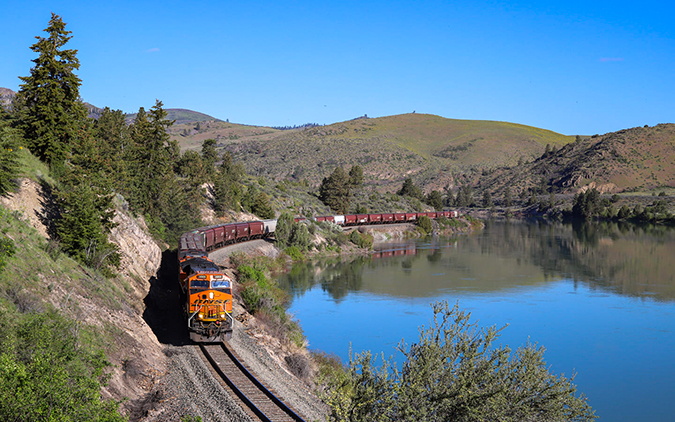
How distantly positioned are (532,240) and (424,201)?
4555 centimetres

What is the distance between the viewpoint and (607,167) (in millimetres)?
158125

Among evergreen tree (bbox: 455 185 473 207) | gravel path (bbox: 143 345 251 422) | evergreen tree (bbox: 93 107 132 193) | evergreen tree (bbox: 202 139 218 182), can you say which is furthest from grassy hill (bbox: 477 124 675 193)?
gravel path (bbox: 143 345 251 422)

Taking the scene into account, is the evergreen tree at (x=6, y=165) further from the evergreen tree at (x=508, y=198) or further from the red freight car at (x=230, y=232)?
the evergreen tree at (x=508, y=198)

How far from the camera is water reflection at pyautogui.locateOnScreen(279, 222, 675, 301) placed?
50000mm

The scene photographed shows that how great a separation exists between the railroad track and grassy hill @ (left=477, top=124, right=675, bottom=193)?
151 metres

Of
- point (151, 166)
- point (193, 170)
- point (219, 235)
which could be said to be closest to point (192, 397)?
point (219, 235)

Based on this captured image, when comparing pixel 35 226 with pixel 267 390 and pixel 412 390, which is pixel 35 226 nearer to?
pixel 267 390

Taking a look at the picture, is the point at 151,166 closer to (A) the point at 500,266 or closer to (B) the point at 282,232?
(B) the point at 282,232

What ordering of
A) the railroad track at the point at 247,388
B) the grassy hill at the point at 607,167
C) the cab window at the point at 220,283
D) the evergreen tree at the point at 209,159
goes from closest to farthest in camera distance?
the railroad track at the point at 247,388 < the cab window at the point at 220,283 < the evergreen tree at the point at 209,159 < the grassy hill at the point at 607,167

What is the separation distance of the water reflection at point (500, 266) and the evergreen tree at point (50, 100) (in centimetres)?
2240

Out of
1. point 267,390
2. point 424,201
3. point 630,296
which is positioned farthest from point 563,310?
point 424,201

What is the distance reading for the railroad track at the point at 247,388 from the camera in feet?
53.8

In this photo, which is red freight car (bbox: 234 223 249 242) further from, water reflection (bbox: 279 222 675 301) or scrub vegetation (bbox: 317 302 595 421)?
scrub vegetation (bbox: 317 302 595 421)

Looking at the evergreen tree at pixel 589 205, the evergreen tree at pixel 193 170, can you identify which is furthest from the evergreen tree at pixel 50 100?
the evergreen tree at pixel 589 205
